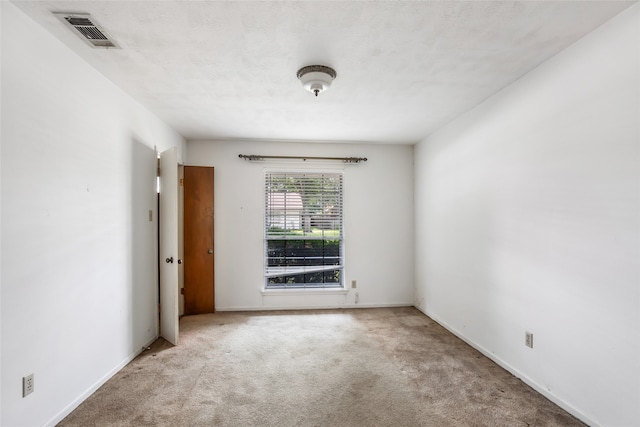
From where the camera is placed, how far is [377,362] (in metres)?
2.79

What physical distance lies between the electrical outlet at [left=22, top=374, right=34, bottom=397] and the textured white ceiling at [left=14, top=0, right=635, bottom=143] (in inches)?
81.7

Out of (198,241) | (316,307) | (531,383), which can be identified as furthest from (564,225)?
(198,241)

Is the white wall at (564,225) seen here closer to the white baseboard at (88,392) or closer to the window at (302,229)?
the window at (302,229)

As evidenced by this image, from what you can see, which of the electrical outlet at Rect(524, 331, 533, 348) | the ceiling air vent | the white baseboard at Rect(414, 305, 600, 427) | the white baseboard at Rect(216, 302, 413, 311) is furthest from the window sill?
the ceiling air vent

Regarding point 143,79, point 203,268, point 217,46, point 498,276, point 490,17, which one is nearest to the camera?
point 490,17

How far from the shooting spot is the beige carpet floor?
6.61 feet

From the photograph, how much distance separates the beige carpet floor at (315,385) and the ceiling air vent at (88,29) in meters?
2.48

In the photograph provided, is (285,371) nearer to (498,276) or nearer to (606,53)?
(498,276)

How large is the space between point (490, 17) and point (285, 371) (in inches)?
116

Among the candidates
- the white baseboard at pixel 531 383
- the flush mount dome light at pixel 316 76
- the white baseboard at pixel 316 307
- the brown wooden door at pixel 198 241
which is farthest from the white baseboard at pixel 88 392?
the white baseboard at pixel 531 383

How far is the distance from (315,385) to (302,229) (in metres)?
2.42

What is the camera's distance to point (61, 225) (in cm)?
199

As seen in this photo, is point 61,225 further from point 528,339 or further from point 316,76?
point 528,339

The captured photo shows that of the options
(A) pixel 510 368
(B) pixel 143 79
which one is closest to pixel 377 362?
(A) pixel 510 368
